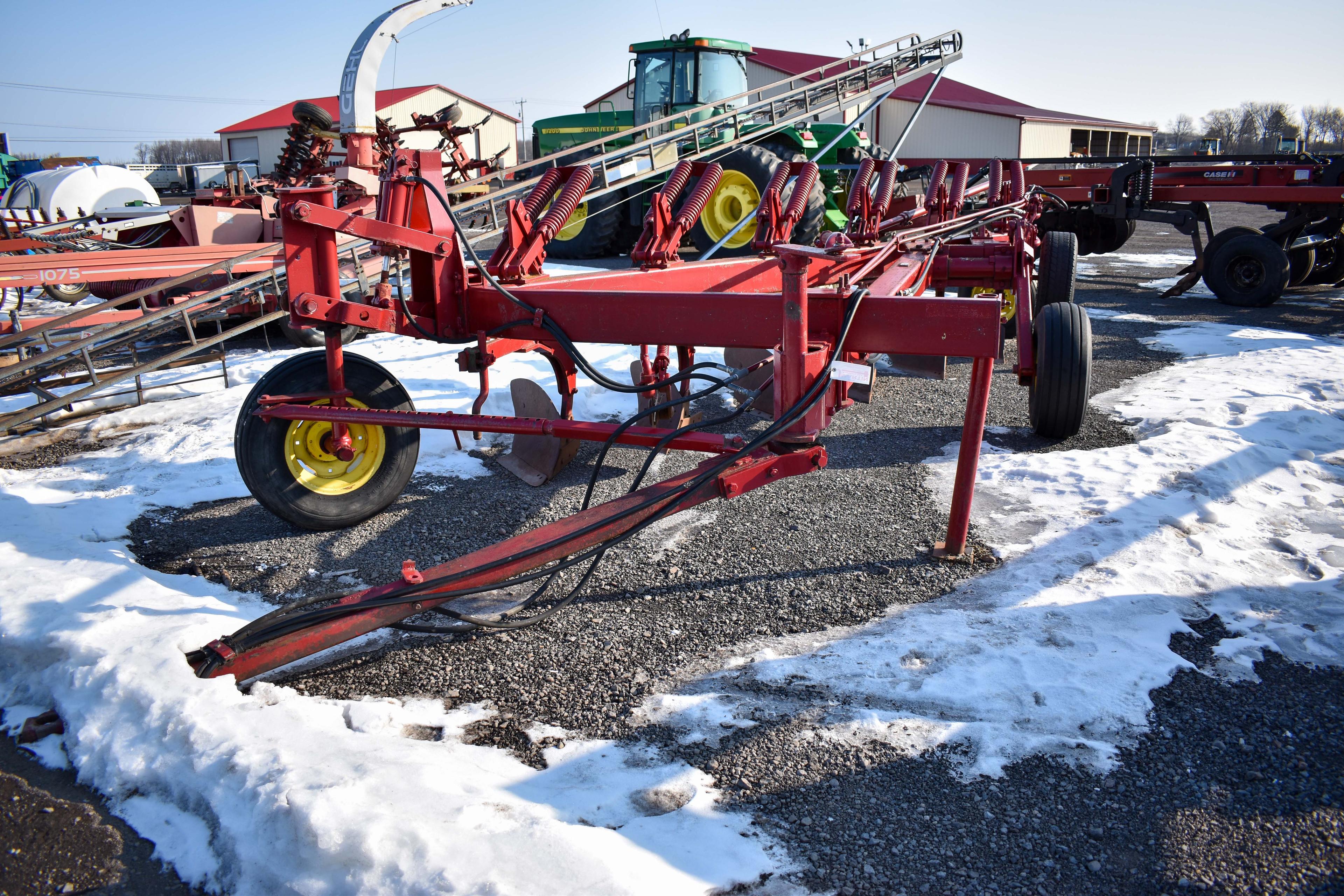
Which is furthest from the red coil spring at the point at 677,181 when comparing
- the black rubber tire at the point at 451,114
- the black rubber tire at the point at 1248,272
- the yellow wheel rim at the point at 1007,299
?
the black rubber tire at the point at 1248,272

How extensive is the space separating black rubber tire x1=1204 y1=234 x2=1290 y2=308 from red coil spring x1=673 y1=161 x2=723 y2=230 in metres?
8.35

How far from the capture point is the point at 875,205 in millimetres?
6527

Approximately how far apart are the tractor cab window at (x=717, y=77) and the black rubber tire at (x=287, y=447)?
9.72 meters

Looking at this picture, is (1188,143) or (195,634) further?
(1188,143)

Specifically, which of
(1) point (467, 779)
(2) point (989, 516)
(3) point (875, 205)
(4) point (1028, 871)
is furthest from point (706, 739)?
(3) point (875, 205)

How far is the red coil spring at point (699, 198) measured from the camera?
5.24 metres

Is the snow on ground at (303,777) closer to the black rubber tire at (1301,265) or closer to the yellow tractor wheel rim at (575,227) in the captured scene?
the yellow tractor wheel rim at (575,227)

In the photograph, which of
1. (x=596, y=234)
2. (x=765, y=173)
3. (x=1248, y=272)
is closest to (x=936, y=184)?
(x=765, y=173)

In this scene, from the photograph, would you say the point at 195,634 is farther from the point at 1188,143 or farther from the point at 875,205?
the point at 1188,143

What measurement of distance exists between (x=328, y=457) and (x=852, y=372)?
251 cm

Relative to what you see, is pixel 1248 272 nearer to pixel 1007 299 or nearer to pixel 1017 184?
pixel 1007 299

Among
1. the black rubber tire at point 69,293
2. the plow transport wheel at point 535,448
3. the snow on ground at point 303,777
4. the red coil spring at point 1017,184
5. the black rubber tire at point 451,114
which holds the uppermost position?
the black rubber tire at point 451,114

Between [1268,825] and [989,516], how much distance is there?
2145 mm

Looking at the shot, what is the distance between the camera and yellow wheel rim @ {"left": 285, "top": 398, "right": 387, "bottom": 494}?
3.97m
